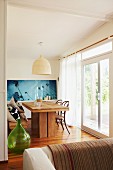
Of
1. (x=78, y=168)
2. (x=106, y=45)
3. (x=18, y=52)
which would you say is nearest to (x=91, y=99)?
(x=106, y=45)

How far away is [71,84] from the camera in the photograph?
5.57 m

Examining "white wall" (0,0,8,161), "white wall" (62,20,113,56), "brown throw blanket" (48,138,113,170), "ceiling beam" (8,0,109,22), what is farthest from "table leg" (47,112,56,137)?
"brown throw blanket" (48,138,113,170)

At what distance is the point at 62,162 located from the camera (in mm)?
1451

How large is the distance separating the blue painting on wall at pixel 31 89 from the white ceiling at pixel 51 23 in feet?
3.61

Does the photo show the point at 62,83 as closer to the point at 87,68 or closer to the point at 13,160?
the point at 87,68

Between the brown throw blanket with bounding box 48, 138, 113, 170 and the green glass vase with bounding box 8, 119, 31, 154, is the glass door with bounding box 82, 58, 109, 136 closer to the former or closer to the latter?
the brown throw blanket with bounding box 48, 138, 113, 170

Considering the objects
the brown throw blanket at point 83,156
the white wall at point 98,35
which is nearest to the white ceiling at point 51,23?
the white wall at point 98,35

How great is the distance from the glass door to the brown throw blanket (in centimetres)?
255

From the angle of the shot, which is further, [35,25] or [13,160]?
[35,25]

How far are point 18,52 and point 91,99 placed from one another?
2986 millimetres

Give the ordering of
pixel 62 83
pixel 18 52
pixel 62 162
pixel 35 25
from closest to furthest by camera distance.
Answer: pixel 62 162, pixel 35 25, pixel 18 52, pixel 62 83

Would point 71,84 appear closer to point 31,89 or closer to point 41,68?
point 41,68

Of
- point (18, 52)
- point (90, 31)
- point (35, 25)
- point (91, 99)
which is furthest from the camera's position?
point (18, 52)

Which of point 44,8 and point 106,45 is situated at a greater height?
point 44,8
